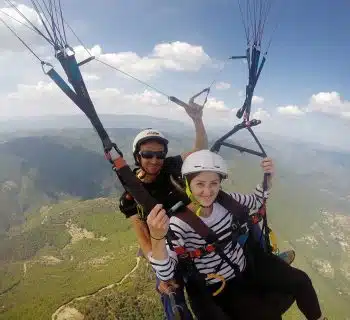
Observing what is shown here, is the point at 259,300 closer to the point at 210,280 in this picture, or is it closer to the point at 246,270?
the point at 246,270

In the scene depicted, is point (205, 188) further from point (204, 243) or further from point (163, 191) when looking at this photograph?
point (163, 191)

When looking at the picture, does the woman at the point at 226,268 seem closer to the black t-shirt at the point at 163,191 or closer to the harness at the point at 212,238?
the harness at the point at 212,238

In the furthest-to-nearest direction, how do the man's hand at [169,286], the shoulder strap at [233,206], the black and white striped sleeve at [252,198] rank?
the black and white striped sleeve at [252,198] → the shoulder strap at [233,206] → the man's hand at [169,286]

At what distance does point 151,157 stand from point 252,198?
6.06ft

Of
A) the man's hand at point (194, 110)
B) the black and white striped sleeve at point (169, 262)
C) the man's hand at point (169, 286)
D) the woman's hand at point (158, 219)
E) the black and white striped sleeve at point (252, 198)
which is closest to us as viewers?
the woman's hand at point (158, 219)

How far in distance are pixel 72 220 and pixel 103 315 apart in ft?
260

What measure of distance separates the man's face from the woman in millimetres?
956

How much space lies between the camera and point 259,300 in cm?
462

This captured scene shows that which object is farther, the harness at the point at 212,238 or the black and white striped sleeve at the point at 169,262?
the harness at the point at 212,238

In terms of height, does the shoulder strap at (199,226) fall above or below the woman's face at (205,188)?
below

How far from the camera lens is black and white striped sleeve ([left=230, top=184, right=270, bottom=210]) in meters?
5.14

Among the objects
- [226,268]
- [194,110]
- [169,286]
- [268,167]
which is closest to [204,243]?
[226,268]

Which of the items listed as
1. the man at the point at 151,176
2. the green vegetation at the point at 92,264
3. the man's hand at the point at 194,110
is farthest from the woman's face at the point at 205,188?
the green vegetation at the point at 92,264

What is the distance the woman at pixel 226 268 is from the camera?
14.5 feet
